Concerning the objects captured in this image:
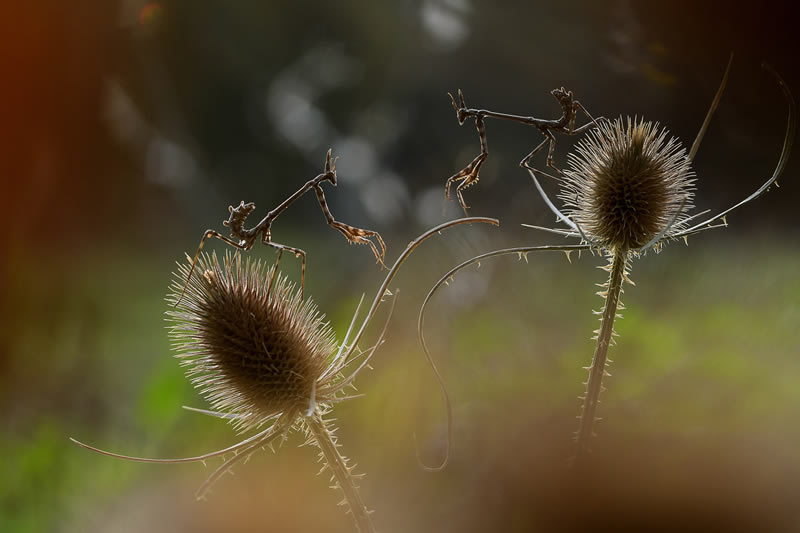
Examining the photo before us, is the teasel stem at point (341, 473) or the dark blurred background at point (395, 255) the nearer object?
the teasel stem at point (341, 473)

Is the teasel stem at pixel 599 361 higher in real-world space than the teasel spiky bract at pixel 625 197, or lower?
lower

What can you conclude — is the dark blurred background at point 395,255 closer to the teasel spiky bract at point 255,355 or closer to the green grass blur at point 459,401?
the green grass blur at point 459,401

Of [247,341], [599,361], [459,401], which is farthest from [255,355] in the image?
[459,401]

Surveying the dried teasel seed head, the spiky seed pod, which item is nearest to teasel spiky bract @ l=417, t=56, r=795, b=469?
the spiky seed pod

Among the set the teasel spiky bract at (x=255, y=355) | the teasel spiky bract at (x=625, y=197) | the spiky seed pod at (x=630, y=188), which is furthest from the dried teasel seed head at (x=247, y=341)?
the spiky seed pod at (x=630, y=188)

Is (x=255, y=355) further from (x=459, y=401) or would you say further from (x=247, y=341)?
(x=459, y=401)
